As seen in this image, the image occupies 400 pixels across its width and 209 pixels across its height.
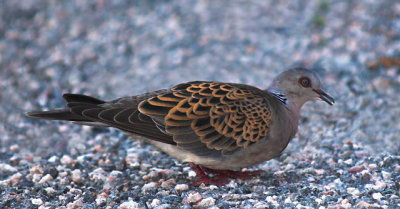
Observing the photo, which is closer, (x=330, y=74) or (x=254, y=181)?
(x=254, y=181)

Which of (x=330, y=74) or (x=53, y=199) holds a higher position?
(x=330, y=74)

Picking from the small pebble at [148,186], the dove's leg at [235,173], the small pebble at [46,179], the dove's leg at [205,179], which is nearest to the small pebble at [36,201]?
the small pebble at [46,179]

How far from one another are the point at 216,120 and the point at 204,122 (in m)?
0.12

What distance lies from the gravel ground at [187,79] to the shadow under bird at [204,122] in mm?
392

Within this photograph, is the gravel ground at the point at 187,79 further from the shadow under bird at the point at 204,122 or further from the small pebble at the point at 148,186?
the shadow under bird at the point at 204,122

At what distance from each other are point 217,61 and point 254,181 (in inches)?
156

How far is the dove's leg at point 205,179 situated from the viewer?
220 inches

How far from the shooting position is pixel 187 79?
28.6ft

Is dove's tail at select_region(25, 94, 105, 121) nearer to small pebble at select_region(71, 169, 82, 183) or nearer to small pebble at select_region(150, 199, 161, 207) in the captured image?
small pebble at select_region(71, 169, 82, 183)

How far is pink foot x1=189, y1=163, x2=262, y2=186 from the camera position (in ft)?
18.4

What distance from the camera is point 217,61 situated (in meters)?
9.30

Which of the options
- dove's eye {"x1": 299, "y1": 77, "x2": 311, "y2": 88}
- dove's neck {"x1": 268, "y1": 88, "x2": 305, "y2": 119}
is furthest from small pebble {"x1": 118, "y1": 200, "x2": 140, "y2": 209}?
dove's eye {"x1": 299, "y1": 77, "x2": 311, "y2": 88}

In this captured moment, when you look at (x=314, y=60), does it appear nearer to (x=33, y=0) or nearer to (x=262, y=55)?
(x=262, y=55)

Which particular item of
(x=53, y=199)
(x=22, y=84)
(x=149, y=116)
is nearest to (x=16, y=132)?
(x=22, y=84)
